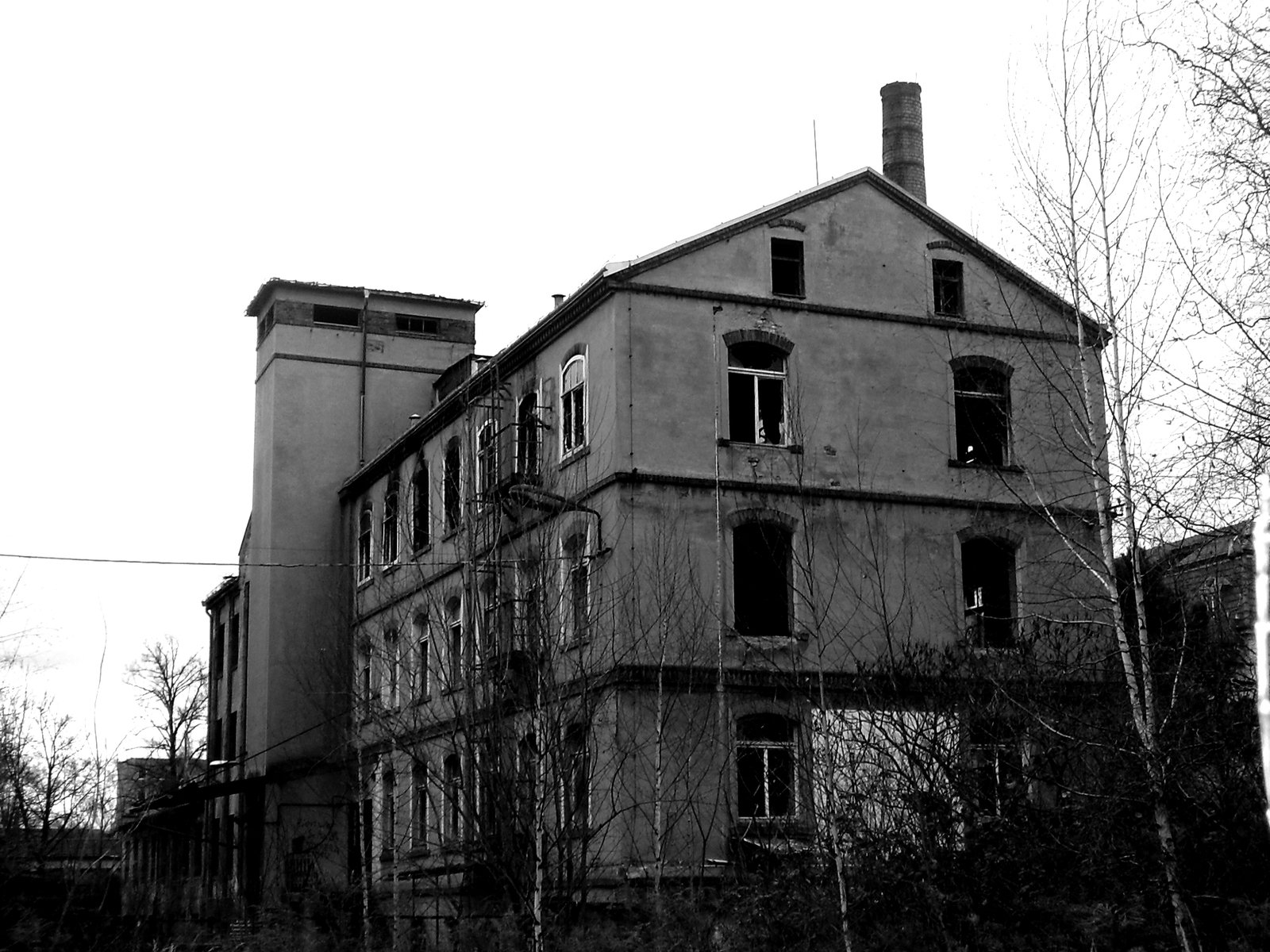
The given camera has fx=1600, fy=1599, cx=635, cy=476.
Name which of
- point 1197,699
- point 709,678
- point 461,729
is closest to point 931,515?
point 709,678

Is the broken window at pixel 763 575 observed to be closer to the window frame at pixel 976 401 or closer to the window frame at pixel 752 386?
the window frame at pixel 752 386

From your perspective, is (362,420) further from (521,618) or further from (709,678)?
(521,618)

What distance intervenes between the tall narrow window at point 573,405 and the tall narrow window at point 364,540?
37.5ft

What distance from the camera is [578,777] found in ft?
66.7

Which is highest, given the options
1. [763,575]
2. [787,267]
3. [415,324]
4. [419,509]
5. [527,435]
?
[415,324]

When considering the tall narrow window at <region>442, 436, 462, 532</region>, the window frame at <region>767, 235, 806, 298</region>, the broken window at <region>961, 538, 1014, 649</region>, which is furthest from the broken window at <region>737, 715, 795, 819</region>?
the window frame at <region>767, 235, 806, 298</region>

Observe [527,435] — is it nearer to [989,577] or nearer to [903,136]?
[989,577]

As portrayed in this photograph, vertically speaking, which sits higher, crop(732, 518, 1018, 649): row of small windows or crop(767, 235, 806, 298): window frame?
crop(767, 235, 806, 298): window frame

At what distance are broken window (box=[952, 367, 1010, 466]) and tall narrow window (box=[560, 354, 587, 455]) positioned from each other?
684 centimetres

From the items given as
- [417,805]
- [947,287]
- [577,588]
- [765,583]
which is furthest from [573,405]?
[417,805]

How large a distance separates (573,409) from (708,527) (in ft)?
12.1

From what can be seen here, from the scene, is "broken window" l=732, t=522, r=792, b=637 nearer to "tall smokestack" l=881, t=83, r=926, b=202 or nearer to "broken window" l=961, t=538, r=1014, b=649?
"broken window" l=961, t=538, r=1014, b=649

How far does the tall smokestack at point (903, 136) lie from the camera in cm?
3434

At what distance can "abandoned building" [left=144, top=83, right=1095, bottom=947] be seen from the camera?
73.4 ft
